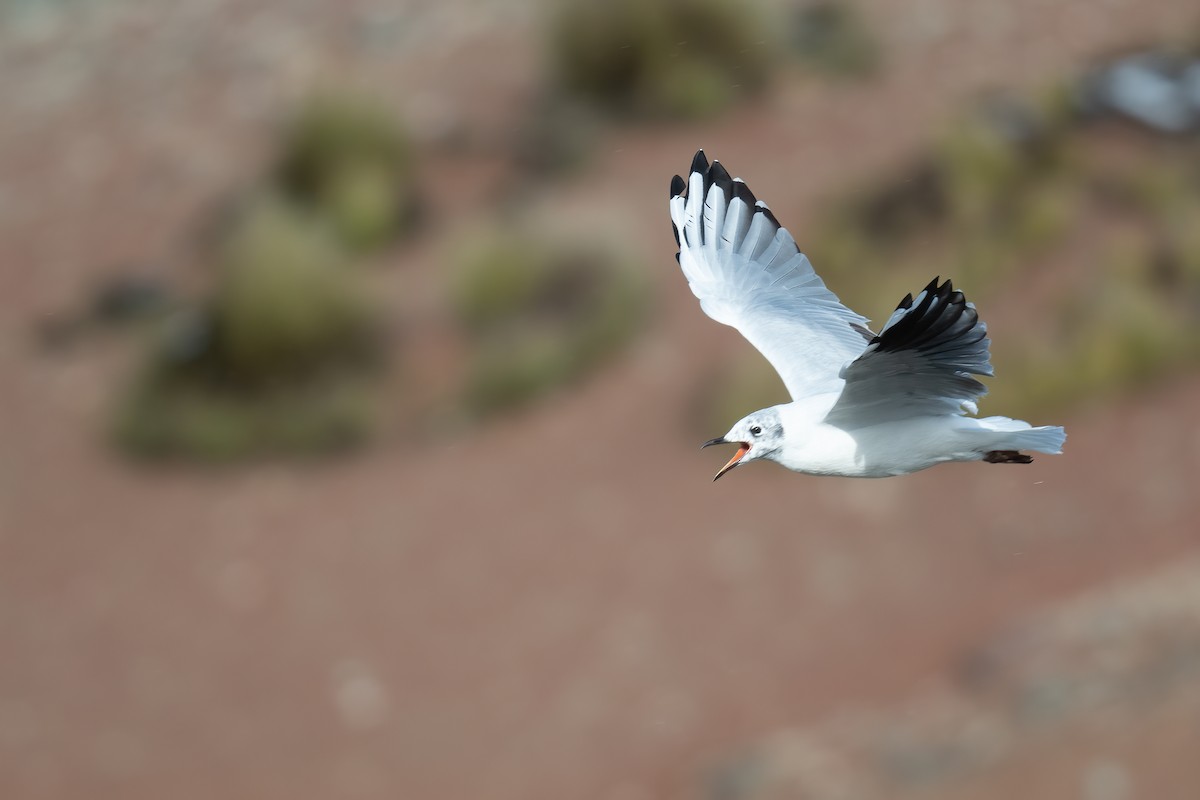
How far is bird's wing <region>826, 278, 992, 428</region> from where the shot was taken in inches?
181

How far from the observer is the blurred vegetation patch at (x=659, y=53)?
1585cm

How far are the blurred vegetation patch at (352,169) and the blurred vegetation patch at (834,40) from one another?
3.73 metres

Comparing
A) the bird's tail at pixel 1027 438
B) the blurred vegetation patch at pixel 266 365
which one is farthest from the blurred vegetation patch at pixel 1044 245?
the bird's tail at pixel 1027 438

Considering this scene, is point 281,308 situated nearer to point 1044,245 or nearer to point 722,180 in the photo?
point 1044,245

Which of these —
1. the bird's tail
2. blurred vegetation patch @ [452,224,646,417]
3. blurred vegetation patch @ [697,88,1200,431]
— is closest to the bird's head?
the bird's tail

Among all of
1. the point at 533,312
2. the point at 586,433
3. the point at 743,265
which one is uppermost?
the point at 533,312

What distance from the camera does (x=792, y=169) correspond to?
1453 cm

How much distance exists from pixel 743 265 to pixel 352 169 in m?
10.1

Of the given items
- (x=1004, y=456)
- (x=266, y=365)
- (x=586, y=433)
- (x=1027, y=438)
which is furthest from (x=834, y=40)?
(x=1027, y=438)

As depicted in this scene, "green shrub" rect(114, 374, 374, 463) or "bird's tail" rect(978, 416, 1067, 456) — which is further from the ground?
"green shrub" rect(114, 374, 374, 463)

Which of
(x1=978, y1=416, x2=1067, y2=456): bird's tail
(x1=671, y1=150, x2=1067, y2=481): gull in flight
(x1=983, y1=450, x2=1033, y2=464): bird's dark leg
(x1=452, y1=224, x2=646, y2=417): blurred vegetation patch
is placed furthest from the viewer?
(x1=452, y1=224, x2=646, y2=417): blurred vegetation patch

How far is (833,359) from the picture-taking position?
224 inches

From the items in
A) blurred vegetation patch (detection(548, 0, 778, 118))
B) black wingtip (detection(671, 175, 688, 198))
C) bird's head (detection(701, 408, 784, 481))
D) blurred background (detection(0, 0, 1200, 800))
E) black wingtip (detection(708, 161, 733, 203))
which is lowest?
bird's head (detection(701, 408, 784, 481))

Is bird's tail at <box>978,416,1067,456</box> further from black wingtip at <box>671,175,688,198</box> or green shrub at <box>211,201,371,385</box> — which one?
green shrub at <box>211,201,371,385</box>
